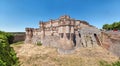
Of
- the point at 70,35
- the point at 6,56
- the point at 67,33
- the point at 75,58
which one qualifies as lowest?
the point at 75,58

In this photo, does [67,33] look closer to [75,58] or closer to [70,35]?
[70,35]

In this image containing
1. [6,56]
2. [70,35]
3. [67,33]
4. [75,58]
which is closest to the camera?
[6,56]

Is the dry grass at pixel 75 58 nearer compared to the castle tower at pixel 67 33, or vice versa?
the dry grass at pixel 75 58

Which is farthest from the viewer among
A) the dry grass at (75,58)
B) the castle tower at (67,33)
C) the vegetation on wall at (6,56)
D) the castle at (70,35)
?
the castle at (70,35)

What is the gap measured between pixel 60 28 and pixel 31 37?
25.0m

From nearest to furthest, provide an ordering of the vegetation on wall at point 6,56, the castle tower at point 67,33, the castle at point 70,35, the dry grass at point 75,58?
the vegetation on wall at point 6,56 < the dry grass at point 75,58 < the castle tower at point 67,33 < the castle at point 70,35

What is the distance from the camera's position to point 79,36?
1859 inches

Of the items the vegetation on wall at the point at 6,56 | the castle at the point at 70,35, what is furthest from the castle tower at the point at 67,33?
the vegetation on wall at the point at 6,56

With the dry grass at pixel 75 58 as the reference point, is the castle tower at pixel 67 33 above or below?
above

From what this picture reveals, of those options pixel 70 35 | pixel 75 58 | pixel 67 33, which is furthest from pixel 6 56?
pixel 70 35

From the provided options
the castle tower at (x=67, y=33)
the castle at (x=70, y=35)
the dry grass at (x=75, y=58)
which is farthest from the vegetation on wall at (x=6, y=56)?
the castle at (x=70, y=35)

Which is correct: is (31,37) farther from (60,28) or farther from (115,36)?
(115,36)

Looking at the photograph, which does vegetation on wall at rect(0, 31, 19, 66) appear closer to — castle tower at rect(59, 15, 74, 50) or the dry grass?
the dry grass

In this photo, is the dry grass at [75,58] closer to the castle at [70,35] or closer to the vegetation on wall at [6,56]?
the castle at [70,35]
